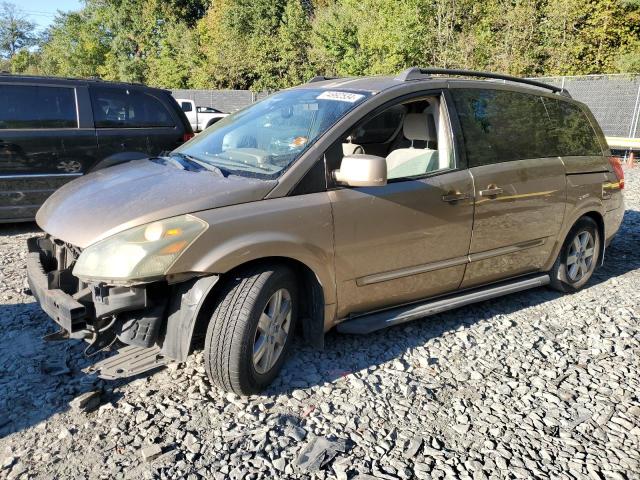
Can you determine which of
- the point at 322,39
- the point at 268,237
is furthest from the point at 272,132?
the point at 322,39

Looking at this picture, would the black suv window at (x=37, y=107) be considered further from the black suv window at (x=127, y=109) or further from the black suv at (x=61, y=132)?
the black suv window at (x=127, y=109)

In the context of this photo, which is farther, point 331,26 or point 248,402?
point 331,26

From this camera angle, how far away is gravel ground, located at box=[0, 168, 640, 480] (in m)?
2.57

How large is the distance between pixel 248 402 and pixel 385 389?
0.83 metres

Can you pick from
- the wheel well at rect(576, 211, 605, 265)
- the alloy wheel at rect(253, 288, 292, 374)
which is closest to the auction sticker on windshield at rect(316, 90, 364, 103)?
the alloy wheel at rect(253, 288, 292, 374)

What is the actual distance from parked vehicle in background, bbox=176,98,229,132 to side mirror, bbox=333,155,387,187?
2047 centimetres

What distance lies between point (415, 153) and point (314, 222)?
124cm

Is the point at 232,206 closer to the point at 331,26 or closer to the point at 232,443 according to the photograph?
the point at 232,443

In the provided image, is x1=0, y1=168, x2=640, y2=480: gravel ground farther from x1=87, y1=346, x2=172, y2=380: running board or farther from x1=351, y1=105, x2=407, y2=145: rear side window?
x1=351, y1=105, x2=407, y2=145: rear side window

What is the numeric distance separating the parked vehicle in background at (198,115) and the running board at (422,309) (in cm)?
1991

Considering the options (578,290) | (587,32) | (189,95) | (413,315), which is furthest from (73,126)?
(189,95)

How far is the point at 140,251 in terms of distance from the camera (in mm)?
2676

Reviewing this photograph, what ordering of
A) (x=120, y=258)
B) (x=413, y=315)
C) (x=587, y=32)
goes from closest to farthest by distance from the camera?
(x=120, y=258) < (x=413, y=315) < (x=587, y=32)

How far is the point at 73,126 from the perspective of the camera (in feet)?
21.8
